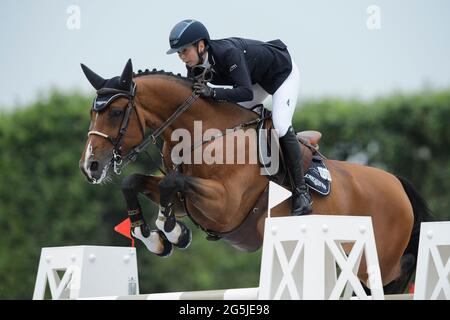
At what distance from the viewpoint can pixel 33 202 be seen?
13.8 meters

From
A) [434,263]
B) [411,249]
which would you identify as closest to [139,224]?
[434,263]

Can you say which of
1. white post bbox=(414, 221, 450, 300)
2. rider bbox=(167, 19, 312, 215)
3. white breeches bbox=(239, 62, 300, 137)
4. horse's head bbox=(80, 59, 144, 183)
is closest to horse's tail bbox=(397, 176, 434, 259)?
rider bbox=(167, 19, 312, 215)

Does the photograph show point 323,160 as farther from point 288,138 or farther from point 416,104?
point 416,104

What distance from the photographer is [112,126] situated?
5.68m

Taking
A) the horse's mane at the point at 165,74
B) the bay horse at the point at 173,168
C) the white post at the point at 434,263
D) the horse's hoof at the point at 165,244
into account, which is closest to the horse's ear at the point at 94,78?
the bay horse at the point at 173,168

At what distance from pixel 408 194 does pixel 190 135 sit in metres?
2.52

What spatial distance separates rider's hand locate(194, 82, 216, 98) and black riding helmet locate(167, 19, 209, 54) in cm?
32

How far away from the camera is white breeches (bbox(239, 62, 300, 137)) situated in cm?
611

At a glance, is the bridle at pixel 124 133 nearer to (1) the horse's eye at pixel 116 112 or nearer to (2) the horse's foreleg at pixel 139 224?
(1) the horse's eye at pixel 116 112

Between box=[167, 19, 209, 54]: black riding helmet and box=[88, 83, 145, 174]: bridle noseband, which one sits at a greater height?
box=[167, 19, 209, 54]: black riding helmet

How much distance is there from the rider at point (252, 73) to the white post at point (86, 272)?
51.6 inches

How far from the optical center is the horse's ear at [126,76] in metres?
5.70

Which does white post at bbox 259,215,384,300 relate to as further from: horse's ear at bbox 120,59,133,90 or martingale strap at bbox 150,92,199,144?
horse's ear at bbox 120,59,133,90
